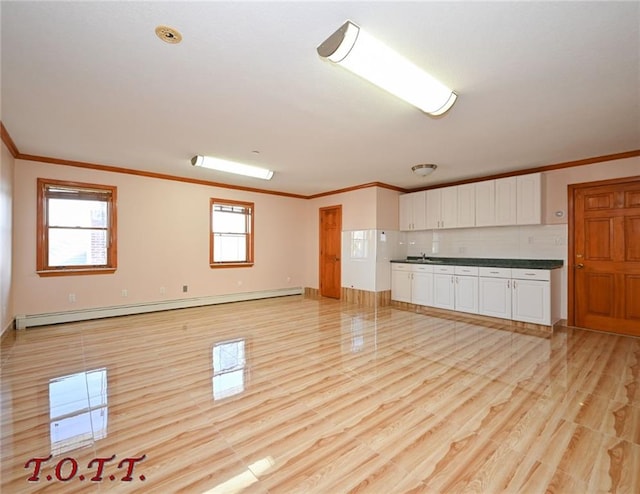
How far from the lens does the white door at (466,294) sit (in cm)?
500

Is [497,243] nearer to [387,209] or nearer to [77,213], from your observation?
[387,209]

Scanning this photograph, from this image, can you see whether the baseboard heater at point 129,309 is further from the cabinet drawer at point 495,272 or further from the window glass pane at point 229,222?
the cabinet drawer at point 495,272

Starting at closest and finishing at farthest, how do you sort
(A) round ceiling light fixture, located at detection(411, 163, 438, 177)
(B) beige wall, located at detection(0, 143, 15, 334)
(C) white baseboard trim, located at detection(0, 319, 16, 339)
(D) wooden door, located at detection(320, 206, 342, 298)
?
(B) beige wall, located at detection(0, 143, 15, 334) → (C) white baseboard trim, located at detection(0, 319, 16, 339) → (A) round ceiling light fixture, located at detection(411, 163, 438, 177) → (D) wooden door, located at detection(320, 206, 342, 298)

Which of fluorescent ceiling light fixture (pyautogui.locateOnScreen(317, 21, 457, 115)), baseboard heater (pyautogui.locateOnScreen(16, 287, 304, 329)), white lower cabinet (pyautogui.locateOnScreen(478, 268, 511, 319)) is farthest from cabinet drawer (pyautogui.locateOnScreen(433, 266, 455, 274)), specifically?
baseboard heater (pyautogui.locateOnScreen(16, 287, 304, 329))

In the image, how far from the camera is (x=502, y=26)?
5.85ft

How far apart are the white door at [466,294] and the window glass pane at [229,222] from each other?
4463 mm

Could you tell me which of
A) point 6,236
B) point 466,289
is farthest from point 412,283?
point 6,236

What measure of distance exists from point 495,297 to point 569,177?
210 centimetres

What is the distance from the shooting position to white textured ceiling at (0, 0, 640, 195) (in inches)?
67.6

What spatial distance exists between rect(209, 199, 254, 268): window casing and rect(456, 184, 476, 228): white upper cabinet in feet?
13.9

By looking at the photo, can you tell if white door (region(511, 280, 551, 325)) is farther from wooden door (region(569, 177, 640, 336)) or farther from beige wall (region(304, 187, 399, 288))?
beige wall (region(304, 187, 399, 288))

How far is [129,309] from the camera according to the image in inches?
206

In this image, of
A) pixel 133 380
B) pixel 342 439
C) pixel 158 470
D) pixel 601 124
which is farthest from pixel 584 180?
pixel 133 380

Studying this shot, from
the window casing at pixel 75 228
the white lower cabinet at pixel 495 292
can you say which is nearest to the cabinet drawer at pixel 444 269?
the white lower cabinet at pixel 495 292
